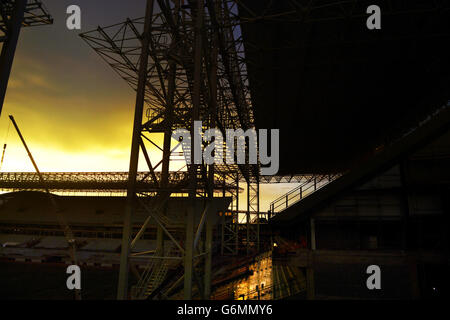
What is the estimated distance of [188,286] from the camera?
907 centimetres

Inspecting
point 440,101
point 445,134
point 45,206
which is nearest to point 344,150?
point 440,101

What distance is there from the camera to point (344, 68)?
18.3m

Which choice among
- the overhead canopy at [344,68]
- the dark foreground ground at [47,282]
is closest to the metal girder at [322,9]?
the overhead canopy at [344,68]

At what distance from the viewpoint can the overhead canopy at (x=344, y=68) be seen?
44.9ft

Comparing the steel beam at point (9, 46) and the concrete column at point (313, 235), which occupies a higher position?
the steel beam at point (9, 46)

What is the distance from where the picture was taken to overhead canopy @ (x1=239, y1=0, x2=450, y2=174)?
13.7 metres

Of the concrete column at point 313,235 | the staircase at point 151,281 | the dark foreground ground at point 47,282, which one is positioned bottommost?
the dark foreground ground at point 47,282

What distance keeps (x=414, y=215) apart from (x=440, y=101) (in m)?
12.2

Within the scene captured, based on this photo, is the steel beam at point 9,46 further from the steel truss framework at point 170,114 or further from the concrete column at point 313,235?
Result: the concrete column at point 313,235

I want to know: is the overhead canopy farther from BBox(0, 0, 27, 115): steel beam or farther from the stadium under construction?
BBox(0, 0, 27, 115): steel beam

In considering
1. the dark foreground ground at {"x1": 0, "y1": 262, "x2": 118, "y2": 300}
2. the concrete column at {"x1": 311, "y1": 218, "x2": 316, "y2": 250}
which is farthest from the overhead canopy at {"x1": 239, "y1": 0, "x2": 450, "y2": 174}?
the dark foreground ground at {"x1": 0, "y1": 262, "x2": 118, "y2": 300}

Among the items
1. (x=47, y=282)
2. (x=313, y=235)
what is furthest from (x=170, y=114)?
(x=47, y=282)

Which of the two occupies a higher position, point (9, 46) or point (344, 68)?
point (344, 68)

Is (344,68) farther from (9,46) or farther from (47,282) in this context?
(47,282)
